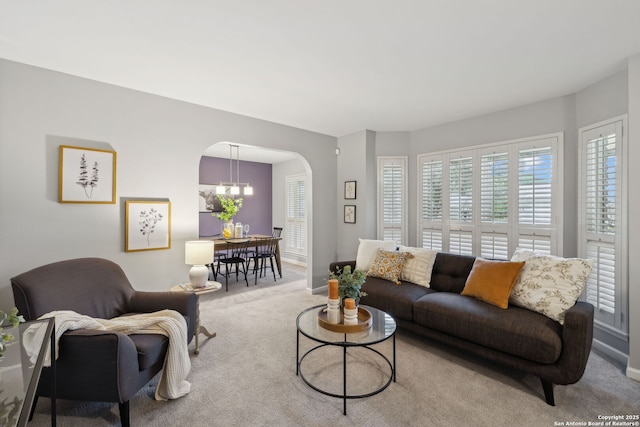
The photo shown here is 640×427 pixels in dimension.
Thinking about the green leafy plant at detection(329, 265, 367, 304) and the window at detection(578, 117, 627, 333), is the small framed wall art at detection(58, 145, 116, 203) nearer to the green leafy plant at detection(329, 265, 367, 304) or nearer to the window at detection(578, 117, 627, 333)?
the green leafy plant at detection(329, 265, 367, 304)

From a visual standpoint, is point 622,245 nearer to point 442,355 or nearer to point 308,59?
point 442,355

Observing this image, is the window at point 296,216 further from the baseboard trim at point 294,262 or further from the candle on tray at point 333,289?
the candle on tray at point 333,289

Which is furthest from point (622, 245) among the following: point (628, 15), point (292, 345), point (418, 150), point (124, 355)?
point (124, 355)

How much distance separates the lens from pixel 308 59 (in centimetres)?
247

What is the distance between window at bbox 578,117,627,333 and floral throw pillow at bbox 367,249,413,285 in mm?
1757

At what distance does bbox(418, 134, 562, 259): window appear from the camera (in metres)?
3.37

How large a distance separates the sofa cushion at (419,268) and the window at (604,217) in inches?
57.1

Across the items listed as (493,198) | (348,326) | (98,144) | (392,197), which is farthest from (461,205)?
(98,144)

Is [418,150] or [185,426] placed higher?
[418,150]

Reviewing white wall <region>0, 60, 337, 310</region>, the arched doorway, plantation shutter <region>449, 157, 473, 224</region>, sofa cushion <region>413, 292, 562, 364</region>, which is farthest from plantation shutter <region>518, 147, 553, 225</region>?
the arched doorway

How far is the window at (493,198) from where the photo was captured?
337 centimetres

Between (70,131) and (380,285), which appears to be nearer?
(70,131)

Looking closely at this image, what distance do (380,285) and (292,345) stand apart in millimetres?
1127

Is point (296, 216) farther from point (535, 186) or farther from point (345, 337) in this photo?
point (345, 337)
